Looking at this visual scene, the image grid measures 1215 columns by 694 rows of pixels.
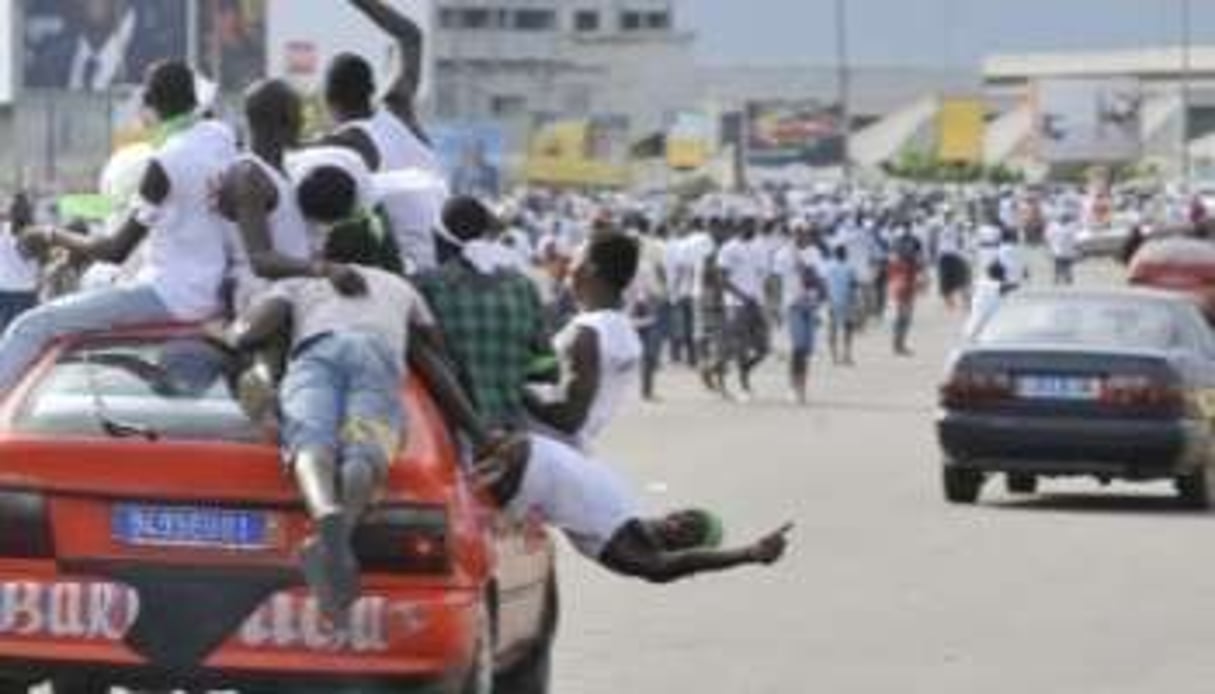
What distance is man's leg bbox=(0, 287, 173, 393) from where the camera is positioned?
10.3m

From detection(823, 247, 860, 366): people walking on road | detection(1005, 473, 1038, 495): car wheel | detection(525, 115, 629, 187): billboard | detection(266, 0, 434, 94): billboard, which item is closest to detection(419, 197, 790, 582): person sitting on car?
detection(1005, 473, 1038, 495): car wheel

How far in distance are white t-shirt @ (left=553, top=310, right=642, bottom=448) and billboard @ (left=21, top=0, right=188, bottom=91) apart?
65263mm

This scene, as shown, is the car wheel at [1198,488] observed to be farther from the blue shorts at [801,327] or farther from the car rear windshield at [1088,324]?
the blue shorts at [801,327]

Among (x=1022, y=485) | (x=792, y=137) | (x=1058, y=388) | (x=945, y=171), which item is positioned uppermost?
(x=792, y=137)

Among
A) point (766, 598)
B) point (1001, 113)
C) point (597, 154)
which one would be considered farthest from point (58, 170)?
point (1001, 113)

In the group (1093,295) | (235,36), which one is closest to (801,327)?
(1093,295)

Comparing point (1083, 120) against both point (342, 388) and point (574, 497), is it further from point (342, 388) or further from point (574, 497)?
point (342, 388)

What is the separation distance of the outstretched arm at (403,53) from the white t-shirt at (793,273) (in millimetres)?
23108

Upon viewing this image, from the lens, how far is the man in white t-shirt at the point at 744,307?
114 ft

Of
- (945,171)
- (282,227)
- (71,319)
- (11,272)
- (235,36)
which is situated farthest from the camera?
(945,171)

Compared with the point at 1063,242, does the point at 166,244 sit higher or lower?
higher

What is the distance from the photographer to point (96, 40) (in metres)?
80.4

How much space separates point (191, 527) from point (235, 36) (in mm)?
67232

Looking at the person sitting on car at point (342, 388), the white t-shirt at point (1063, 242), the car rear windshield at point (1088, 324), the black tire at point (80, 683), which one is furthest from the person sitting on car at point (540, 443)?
the white t-shirt at point (1063, 242)
